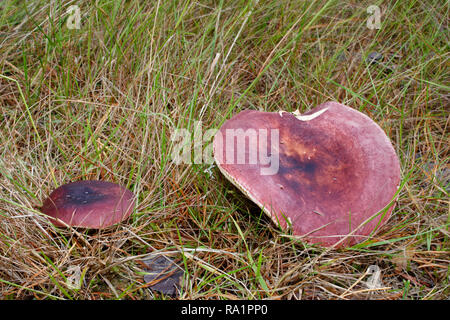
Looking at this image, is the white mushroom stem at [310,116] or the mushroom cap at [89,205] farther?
the white mushroom stem at [310,116]

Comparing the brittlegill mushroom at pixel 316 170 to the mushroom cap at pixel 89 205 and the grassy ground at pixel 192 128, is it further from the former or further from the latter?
the mushroom cap at pixel 89 205

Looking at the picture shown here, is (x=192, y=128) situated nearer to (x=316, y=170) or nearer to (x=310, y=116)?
(x=310, y=116)

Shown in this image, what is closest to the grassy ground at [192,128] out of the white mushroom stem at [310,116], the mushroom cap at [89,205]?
the mushroom cap at [89,205]

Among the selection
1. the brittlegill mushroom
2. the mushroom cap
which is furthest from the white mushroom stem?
the mushroom cap

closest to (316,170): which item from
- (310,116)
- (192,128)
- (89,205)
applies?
(310,116)

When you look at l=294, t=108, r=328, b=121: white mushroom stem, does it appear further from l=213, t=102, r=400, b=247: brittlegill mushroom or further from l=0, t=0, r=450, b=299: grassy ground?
l=0, t=0, r=450, b=299: grassy ground

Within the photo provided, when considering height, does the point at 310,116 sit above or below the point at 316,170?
above

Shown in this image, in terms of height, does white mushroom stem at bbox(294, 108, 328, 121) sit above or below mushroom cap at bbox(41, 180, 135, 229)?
above
